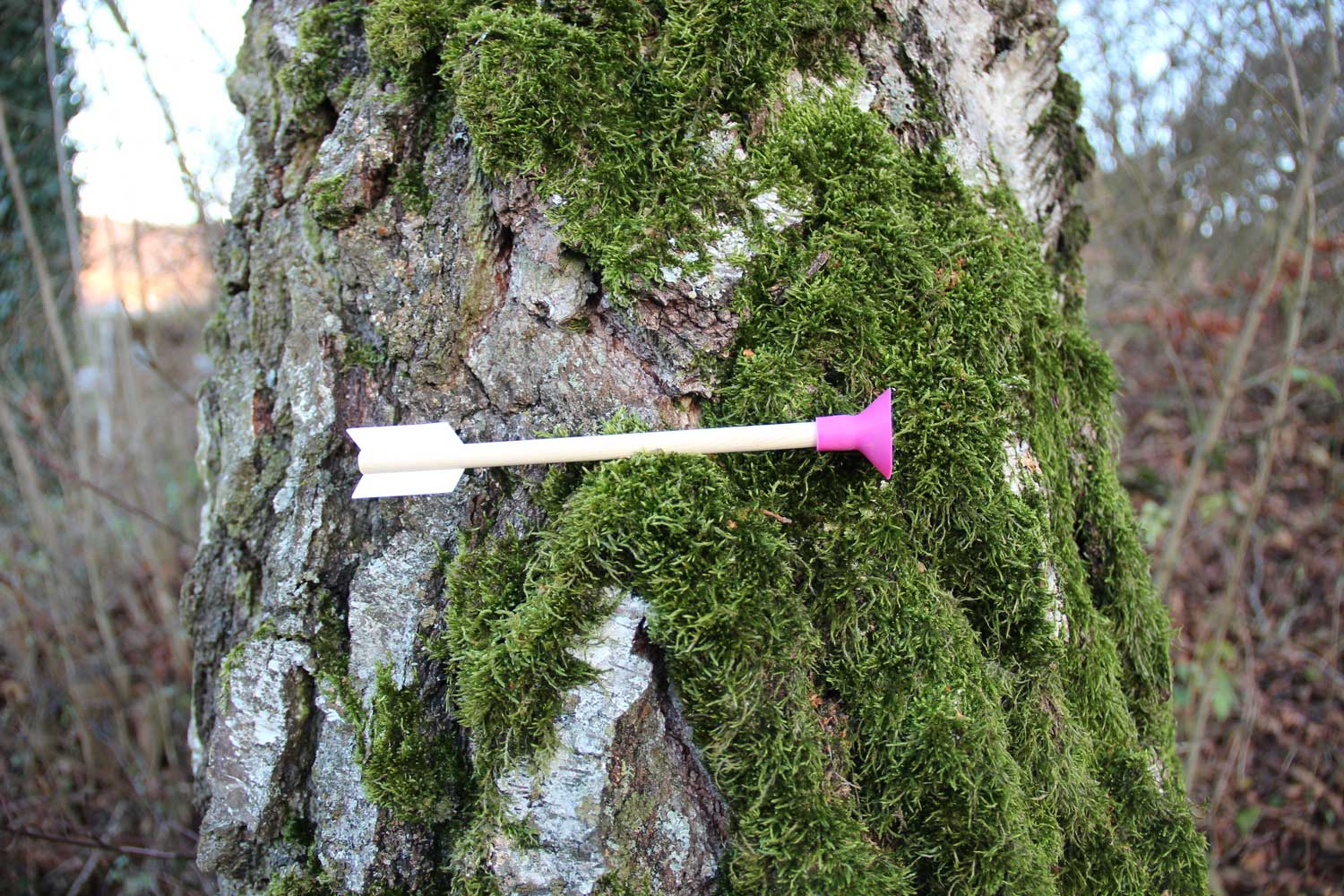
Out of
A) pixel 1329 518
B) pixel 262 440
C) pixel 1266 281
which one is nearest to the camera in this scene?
pixel 262 440

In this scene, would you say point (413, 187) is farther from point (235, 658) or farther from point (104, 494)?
point (104, 494)

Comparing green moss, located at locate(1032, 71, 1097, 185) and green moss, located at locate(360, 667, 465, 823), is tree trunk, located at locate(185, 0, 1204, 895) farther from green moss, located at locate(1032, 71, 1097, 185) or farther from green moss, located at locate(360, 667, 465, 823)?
green moss, located at locate(1032, 71, 1097, 185)

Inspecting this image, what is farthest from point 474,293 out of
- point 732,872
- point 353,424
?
point 732,872

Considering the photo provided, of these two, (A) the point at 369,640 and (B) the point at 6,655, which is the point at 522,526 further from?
(B) the point at 6,655

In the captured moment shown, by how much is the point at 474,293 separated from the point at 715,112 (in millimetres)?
570

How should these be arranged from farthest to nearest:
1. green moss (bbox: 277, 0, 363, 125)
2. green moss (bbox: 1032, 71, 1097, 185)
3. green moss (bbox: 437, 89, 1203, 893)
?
green moss (bbox: 1032, 71, 1097, 185) < green moss (bbox: 277, 0, 363, 125) < green moss (bbox: 437, 89, 1203, 893)

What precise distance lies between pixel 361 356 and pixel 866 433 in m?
1.03

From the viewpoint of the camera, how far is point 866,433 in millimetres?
1271

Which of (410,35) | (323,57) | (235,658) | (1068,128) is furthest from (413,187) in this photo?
(1068,128)

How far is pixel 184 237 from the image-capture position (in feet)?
12.6

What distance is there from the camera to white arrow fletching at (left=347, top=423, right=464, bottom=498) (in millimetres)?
1344

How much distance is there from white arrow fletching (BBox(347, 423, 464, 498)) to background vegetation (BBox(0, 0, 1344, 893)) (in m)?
1.83

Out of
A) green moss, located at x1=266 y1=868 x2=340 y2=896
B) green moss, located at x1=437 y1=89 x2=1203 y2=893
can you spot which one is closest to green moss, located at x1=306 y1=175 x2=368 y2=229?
green moss, located at x1=437 y1=89 x2=1203 y2=893

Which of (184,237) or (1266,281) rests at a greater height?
(184,237)
